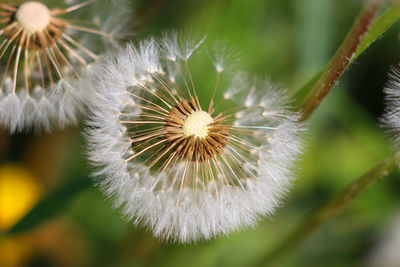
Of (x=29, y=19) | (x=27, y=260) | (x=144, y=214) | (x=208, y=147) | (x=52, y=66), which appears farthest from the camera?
(x=27, y=260)

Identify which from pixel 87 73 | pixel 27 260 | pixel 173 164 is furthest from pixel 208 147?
pixel 27 260

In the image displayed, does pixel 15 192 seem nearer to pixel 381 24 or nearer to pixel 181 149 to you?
pixel 181 149

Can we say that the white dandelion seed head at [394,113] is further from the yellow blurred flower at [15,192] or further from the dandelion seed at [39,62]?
the yellow blurred flower at [15,192]

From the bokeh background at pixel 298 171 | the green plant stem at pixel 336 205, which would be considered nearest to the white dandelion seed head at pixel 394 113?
the green plant stem at pixel 336 205

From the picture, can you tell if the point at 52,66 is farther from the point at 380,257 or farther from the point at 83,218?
the point at 380,257

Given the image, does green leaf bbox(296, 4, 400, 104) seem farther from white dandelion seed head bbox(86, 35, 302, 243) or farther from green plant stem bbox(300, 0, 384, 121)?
white dandelion seed head bbox(86, 35, 302, 243)

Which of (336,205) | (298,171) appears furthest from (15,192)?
(336,205)

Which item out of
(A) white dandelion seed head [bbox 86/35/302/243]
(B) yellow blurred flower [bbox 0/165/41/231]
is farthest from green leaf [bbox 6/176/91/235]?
(B) yellow blurred flower [bbox 0/165/41/231]
